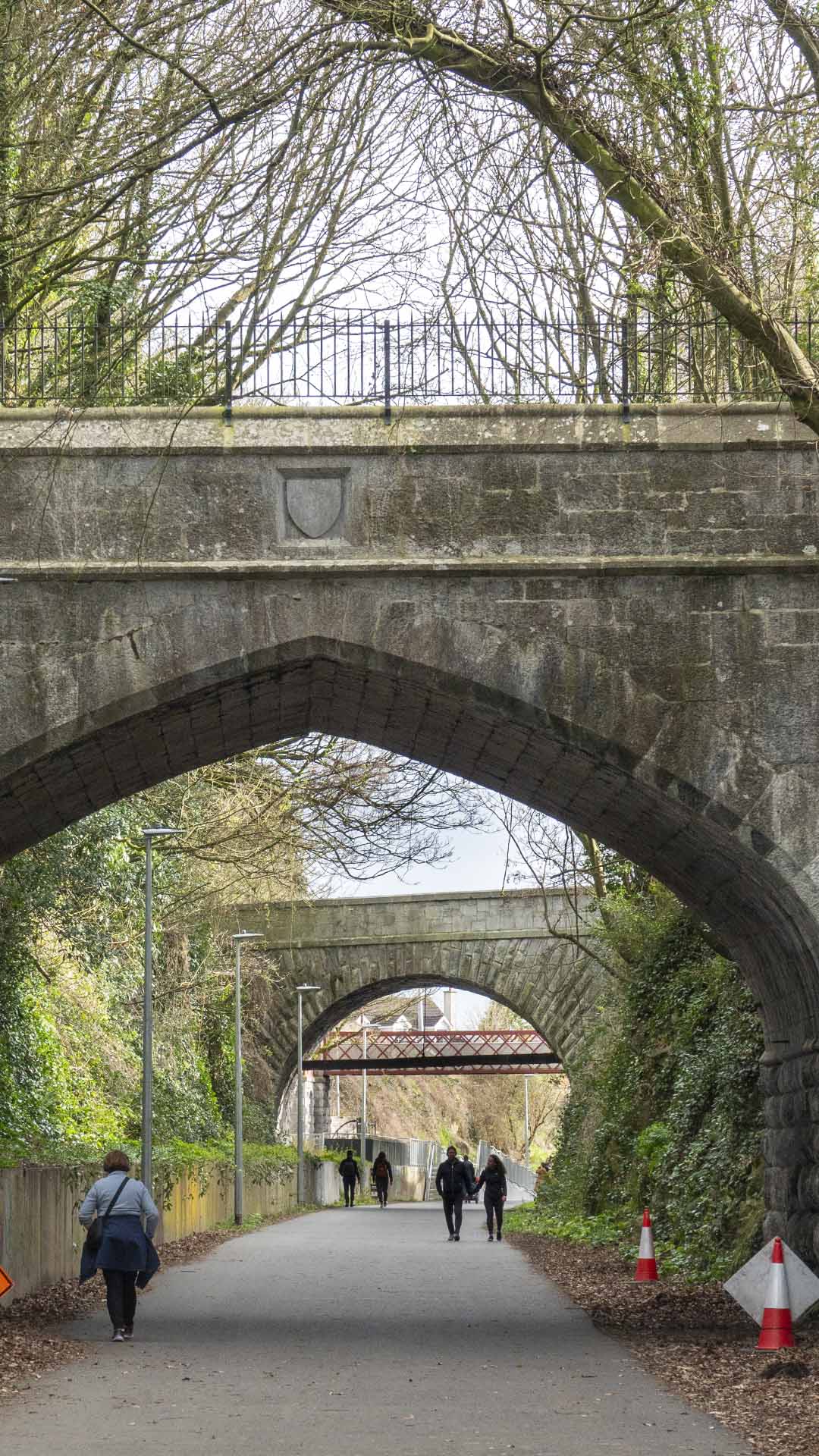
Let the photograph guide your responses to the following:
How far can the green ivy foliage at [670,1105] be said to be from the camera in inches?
535

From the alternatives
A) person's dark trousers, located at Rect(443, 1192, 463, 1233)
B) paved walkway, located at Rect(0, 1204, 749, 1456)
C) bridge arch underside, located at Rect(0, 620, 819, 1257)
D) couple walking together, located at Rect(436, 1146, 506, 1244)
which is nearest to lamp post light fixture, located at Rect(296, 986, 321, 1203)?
person's dark trousers, located at Rect(443, 1192, 463, 1233)

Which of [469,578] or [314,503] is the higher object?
[314,503]

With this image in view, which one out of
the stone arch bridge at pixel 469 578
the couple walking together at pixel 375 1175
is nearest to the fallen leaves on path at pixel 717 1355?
the stone arch bridge at pixel 469 578

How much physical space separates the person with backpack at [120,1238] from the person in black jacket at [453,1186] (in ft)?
38.8

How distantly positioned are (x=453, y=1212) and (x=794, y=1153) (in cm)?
1398

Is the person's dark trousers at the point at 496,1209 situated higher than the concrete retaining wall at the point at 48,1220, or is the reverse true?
the concrete retaining wall at the point at 48,1220

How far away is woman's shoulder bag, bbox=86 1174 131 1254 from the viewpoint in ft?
36.0

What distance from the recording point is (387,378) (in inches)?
428

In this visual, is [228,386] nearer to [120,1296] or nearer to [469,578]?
[469,578]

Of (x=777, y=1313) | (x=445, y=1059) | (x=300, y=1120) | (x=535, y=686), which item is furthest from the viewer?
(x=445, y=1059)

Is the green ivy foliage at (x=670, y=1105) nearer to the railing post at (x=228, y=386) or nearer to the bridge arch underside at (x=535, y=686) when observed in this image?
the bridge arch underside at (x=535, y=686)

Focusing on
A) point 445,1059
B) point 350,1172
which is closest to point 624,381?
point 350,1172

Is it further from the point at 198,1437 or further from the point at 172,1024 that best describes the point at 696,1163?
the point at 172,1024

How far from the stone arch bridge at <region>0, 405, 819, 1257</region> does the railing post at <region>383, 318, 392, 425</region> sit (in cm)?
12
